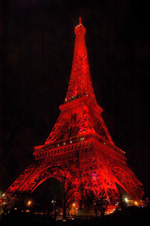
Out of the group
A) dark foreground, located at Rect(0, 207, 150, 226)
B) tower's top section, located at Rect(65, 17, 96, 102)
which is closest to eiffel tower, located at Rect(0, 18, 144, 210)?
tower's top section, located at Rect(65, 17, 96, 102)

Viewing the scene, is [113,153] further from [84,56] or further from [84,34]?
[84,34]

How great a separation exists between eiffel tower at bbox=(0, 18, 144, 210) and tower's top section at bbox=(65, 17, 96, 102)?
8.4 inches

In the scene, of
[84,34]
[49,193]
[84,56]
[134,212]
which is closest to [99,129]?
[49,193]

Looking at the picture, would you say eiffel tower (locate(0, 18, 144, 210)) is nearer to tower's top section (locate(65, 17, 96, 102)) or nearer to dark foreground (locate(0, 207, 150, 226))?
tower's top section (locate(65, 17, 96, 102))

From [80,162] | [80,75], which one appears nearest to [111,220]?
[80,162]

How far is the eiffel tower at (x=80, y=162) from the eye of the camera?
608 inches

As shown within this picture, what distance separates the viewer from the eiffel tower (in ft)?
50.7

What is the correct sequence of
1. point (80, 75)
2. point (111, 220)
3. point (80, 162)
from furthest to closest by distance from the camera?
point (80, 75) → point (80, 162) → point (111, 220)

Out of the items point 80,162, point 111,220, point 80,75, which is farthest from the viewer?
point 80,75

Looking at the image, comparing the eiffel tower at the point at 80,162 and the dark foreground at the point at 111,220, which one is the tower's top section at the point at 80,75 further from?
the dark foreground at the point at 111,220

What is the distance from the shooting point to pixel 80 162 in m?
17.5

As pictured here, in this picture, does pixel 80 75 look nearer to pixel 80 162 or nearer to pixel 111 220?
pixel 80 162

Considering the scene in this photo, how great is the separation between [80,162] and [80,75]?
16.8m

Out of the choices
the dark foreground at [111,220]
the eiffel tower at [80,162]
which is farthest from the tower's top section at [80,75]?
the dark foreground at [111,220]
